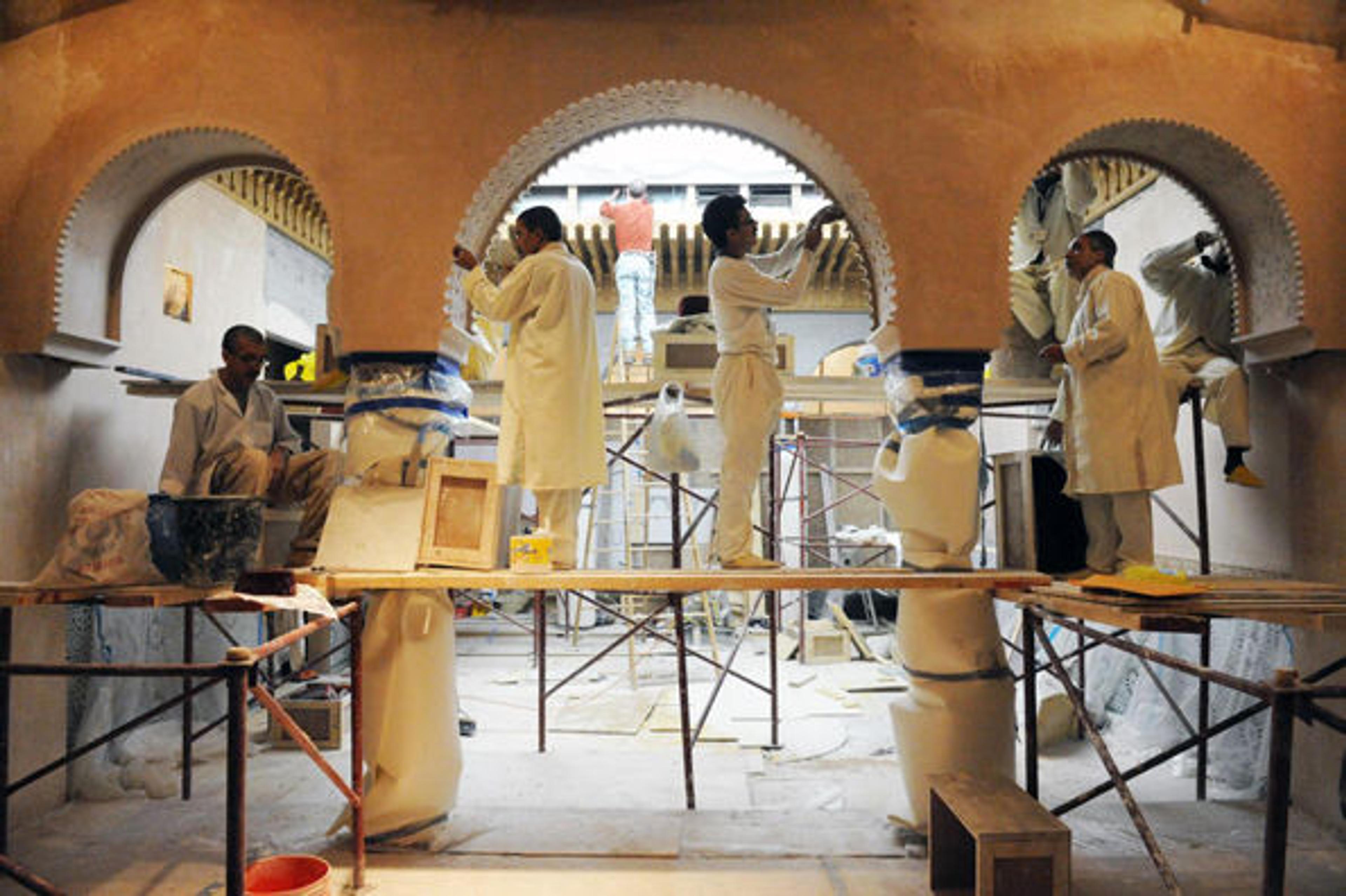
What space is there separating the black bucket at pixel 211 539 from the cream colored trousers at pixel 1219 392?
4399 mm

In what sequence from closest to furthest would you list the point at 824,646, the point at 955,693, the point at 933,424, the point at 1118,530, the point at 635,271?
1. the point at 955,693
2. the point at 933,424
3. the point at 1118,530
4. the point at 635,271
5. the point at 824,646

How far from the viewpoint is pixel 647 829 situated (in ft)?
14.6

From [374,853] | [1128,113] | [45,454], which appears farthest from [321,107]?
[1128,113]

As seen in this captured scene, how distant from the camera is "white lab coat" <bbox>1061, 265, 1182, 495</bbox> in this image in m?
4.17

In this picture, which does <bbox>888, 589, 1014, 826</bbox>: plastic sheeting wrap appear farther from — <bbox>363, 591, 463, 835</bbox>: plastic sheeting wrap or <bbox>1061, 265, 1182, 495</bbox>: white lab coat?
<bbox>363, 591, 463, 835</bbox>: plastic sheeting wrap

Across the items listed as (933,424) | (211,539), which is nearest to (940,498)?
(933,424)

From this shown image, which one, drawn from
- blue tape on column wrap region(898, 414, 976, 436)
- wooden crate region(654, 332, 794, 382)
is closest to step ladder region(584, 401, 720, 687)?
wooden crate region(654, 332, 794, 382)

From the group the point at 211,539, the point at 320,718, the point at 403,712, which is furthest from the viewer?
the point at 320,718

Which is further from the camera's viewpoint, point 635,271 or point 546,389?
point 635,271

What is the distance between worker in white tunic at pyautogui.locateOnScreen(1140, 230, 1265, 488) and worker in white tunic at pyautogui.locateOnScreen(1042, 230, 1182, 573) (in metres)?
0.29

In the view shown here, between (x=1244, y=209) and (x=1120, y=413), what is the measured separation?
4.66ft

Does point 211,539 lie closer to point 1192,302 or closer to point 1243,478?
point 1243,478

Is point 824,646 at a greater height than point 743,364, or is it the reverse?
point 743,364

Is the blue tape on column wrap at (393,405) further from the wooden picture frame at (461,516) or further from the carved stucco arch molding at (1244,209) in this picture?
the carved stucco arch molding at (1244,209)
